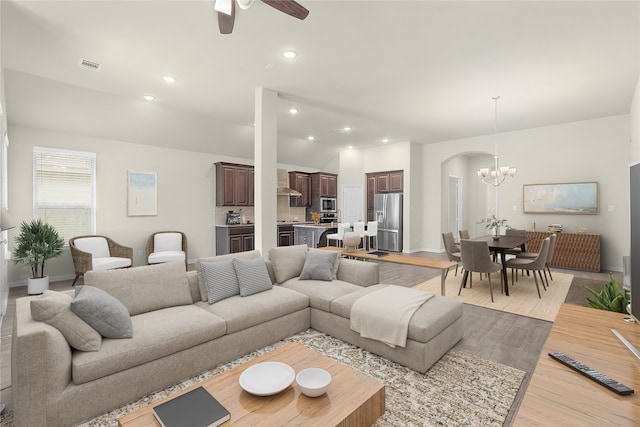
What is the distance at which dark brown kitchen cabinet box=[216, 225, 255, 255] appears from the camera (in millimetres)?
7094

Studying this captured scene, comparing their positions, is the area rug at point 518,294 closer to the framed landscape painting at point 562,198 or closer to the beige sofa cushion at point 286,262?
the framed landscape painting at point 562,198

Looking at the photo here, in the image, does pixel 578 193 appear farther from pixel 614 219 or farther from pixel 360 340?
pixel 360 340

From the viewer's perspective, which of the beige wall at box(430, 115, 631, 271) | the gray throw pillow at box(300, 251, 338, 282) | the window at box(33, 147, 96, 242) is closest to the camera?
the gray throw pillow at box(300, 251, 338, 282)

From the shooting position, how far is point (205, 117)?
610cm

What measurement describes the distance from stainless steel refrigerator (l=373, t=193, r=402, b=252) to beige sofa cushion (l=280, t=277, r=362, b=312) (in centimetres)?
530

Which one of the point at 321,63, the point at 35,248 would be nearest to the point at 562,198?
the point at 321,63

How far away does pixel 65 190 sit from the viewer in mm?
5520

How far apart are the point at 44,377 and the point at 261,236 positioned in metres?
2.92

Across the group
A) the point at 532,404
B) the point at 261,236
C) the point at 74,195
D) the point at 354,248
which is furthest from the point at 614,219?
the point at 74,195

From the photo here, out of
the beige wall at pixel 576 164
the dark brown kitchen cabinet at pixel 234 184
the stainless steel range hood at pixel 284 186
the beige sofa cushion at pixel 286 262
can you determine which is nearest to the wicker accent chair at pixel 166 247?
the dark brown kitchen cabinet at pixel 234 184

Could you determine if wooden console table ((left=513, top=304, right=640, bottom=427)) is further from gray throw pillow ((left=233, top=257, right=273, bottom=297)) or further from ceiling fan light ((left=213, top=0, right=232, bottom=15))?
ceiling fan light ((left=213, top=0, right=232, bottom=15))

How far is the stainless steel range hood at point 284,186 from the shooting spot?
8250 millimetres

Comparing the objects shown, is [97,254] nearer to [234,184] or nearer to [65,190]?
[65,190]

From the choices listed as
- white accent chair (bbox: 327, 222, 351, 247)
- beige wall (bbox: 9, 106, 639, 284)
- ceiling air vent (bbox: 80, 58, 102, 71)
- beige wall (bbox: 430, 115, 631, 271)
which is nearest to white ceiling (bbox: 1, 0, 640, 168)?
ceiling air vent (bbox: 80, 58, 102, 71)
